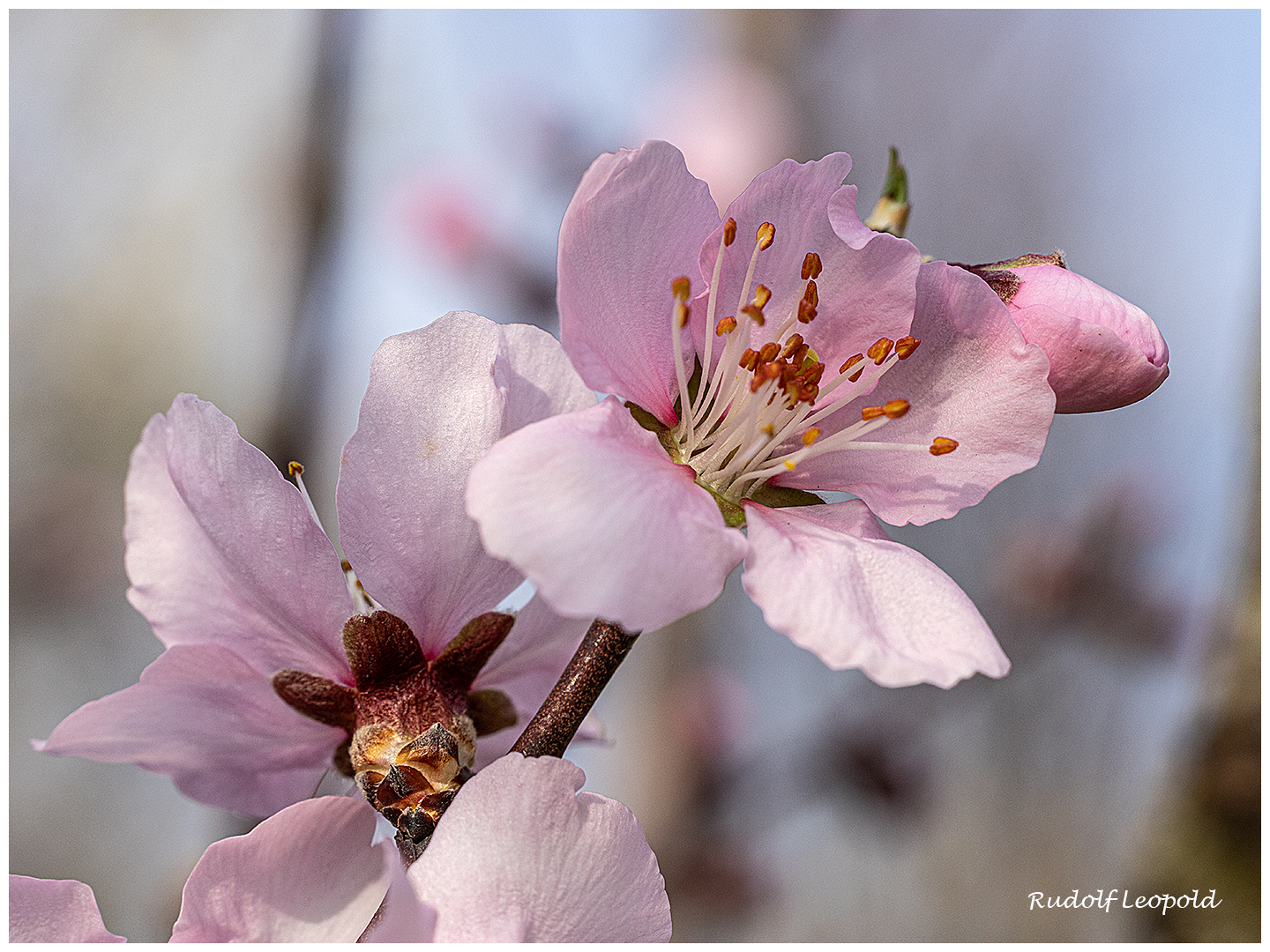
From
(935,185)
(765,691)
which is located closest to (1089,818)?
(765,691)

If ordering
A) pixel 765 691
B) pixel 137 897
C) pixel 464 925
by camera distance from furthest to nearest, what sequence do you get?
pixel 765 691
pixel 137 897
pixel 464 925

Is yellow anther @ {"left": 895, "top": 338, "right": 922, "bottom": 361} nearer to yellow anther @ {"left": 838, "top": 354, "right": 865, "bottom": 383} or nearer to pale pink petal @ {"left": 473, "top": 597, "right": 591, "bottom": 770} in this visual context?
yellow anther @ {"left": 838, "top": 354, "right": 865, "bottom": 383}

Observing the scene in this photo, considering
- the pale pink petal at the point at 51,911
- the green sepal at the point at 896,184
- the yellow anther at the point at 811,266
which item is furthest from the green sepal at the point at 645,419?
the pale pink petal at the point at 51,911

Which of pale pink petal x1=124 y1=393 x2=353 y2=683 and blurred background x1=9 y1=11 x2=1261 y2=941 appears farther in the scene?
blurred background x1=9 y1=11 x2=1261 y2=941

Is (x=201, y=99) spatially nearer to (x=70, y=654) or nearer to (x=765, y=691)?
(x=70, y=654)

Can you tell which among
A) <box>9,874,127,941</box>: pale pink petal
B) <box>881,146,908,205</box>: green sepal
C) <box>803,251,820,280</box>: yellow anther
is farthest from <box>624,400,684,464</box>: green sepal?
<box>9,874,127,941</box>: pale pink petal

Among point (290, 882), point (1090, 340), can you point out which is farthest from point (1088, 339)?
point (290, 882)

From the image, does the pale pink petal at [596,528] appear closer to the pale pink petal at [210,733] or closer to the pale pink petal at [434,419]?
the pale pink petal at [434,419]
